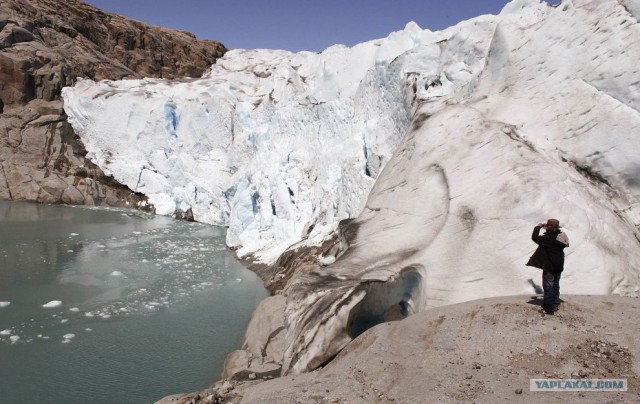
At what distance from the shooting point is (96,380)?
8.19 meters

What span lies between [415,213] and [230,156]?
16167 millimetres

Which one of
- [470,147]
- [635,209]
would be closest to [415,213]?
[470,147]

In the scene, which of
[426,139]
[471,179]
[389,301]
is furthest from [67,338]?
[471,179]

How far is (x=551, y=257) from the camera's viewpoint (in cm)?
495

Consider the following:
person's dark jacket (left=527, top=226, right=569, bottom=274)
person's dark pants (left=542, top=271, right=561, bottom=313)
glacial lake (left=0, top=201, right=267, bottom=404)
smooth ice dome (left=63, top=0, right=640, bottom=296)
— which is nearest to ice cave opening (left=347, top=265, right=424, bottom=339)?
smooth ice dome (left=63, top=0, right=640, bottom=296)

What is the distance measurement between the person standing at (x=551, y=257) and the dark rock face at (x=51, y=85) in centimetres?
2133

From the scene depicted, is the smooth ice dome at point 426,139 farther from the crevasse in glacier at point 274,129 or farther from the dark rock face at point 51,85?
the dark rock face at point 51,85

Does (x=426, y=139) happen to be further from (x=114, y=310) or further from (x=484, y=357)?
(x=114, y=310)

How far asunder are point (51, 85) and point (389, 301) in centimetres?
2496

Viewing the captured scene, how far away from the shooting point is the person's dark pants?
16.1 feet

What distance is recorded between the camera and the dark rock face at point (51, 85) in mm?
23625

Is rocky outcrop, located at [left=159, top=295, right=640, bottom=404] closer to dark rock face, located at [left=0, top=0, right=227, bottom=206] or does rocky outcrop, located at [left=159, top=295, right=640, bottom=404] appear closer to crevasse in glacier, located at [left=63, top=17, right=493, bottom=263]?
crevasse in glacier, located at [left=63, top=17, right=493, bottom=263]

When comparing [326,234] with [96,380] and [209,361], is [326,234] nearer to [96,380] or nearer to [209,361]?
[209,361]

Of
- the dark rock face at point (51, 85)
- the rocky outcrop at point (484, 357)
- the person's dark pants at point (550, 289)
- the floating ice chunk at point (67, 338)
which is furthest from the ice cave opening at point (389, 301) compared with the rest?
the dark rock face at point (51, 85)
